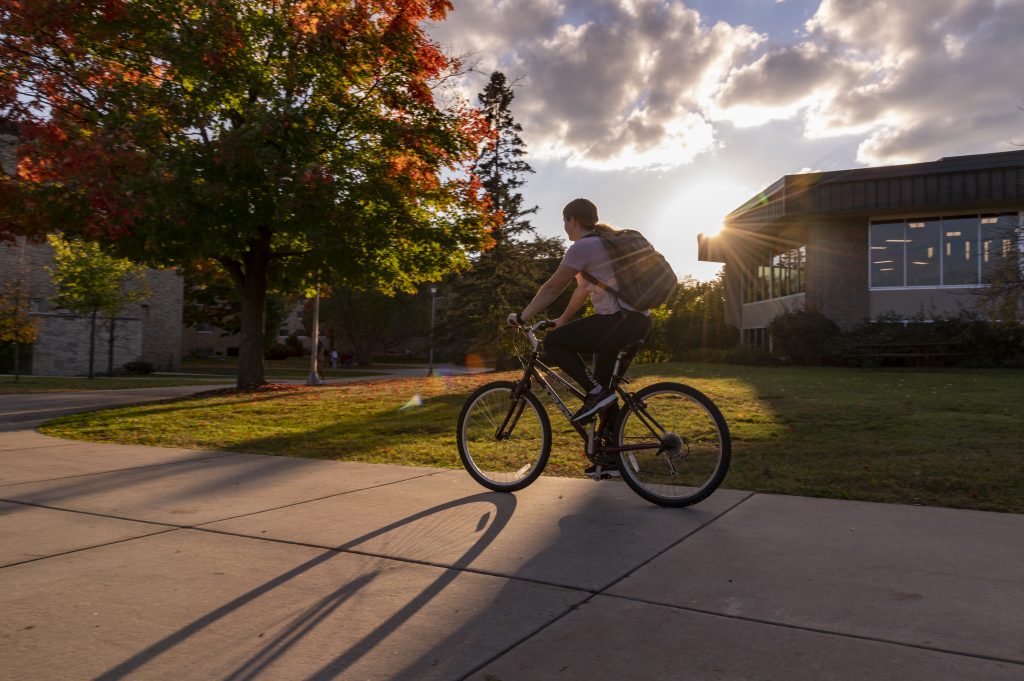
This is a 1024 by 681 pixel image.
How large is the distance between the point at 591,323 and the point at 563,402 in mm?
708

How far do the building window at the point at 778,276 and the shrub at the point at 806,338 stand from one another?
2.72 m

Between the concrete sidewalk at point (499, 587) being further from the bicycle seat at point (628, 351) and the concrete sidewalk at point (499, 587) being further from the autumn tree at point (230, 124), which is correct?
the autumn tree at point (230, 124)

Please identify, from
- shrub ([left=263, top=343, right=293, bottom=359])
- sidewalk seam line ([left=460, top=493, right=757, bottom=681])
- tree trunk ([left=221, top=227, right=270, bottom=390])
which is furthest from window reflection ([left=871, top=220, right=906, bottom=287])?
shrub ([left=263, top=343, right=293, bottom=359])

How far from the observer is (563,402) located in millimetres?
5484

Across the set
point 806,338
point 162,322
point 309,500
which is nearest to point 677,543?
point 309,500

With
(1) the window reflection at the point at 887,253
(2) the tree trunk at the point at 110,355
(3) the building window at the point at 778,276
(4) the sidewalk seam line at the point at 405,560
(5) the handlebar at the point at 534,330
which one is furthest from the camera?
(2) the tree trunk at the point at 110,355

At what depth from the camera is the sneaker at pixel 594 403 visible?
5.00 meters

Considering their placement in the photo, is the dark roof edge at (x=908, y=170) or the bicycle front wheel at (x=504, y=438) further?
the dark roof edge at (x=908, y=170)

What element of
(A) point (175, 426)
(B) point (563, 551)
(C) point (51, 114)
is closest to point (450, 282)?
(C) point (51, 114)

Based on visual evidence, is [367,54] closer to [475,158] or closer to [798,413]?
[475,158]

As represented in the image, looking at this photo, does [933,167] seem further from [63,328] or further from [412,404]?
[63,328]

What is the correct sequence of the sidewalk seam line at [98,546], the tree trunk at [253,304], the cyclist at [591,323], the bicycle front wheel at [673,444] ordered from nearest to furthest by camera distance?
1. the sidewalk seam line at [98,546]
2. the bicycle front wheel at [673,444]
3. the cyclist at [591,323]
4. the tree trunk at [253,304]

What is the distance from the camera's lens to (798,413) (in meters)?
9.02

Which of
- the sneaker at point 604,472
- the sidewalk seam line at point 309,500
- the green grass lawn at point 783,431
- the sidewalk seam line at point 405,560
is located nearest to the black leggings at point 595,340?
the sneaker at point 604,472
